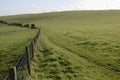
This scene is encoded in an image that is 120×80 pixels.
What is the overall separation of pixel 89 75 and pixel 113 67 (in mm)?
4126

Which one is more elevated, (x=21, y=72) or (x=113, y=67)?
(x=21, y=72)

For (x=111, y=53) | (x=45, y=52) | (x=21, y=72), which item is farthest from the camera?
(x=111, y=53)

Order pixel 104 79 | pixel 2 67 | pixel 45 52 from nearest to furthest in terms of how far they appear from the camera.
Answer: pixel 104 79 < pixel 2 67 < pixel 45 52

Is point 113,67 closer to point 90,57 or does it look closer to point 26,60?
point 90,57

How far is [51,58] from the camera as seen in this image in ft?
77.4

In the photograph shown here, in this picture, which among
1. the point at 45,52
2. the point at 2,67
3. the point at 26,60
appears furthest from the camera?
the point at 45,52

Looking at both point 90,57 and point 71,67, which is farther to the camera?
point 90,57

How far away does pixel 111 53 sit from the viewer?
29641 millimetres

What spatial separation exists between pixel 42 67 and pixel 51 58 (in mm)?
3201

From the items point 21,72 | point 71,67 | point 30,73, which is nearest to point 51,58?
point 71,67

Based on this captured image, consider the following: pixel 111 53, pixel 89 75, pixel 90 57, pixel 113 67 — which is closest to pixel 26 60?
pixel 89 75

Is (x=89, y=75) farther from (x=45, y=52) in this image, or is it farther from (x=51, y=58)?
(x=45, y=52)

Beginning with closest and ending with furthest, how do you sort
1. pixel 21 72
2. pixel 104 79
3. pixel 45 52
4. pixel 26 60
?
pixel 21 72, pixel 26 60, pixel 104 79, pixel 45 52

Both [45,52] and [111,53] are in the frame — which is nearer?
[45,52]
